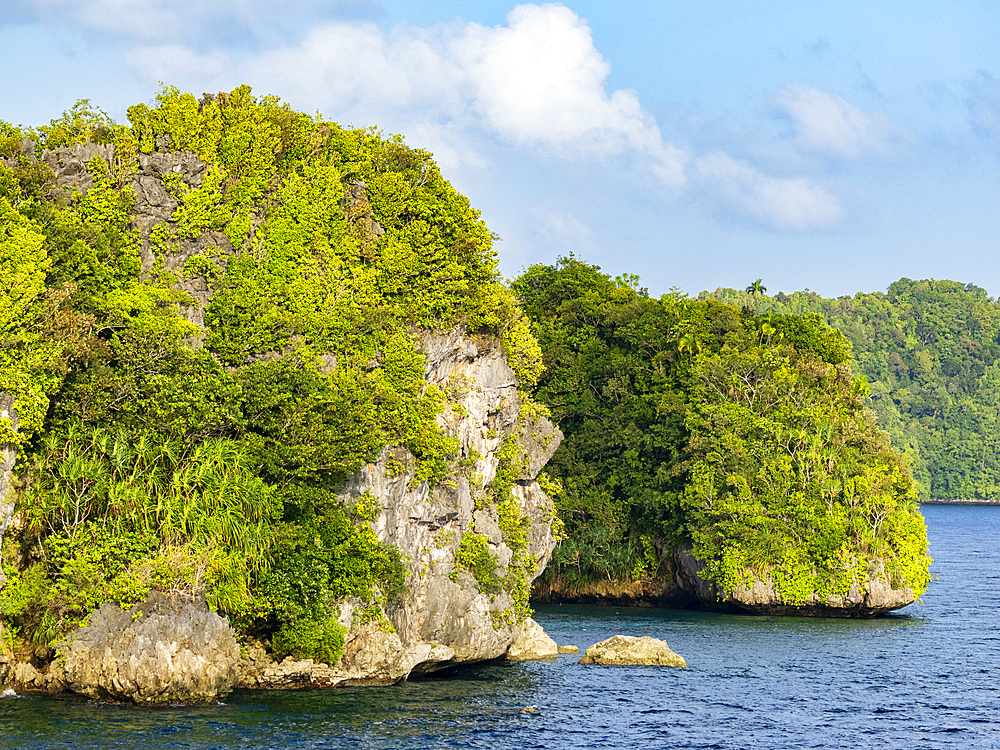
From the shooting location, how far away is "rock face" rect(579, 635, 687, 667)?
4578cm

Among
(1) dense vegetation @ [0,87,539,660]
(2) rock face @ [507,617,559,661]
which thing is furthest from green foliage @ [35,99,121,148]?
(2) rock face @ [507,617,559,661]

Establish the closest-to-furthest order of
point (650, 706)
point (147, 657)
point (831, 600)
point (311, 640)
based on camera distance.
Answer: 1. point (147, 657)
2. point (311, 640)
3. point (650, 706)
4. point (831, 600)

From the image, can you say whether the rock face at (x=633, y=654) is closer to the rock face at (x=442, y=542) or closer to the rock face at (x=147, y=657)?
the rock face at (x=442, y=542)

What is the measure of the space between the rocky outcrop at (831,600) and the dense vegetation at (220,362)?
27431 millimetres

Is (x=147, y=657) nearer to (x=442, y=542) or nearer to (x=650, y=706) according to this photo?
(x=442, y=542)

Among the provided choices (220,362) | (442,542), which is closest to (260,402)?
(220,362)

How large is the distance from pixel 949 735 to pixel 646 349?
43.1 metres

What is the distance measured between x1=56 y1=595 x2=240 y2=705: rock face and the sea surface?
728 mm

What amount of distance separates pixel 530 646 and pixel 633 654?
174 inches

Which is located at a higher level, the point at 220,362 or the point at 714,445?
the point at 220,362

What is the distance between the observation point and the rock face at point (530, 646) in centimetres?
4684

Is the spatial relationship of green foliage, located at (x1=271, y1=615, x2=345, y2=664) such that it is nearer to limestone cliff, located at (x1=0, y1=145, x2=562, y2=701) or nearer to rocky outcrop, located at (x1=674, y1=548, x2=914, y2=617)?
limestone cliff, located at (x1=0, y1=145, x2=562, y2=701)

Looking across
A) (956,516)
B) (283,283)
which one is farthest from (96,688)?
(956,516)

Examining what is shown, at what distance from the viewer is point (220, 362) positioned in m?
38.8
